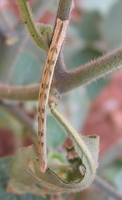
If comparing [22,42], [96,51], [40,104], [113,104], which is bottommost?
[40,104]

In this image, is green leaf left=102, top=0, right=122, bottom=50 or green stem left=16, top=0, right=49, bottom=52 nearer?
green stem left=16, top=0, right=49, bottom=52

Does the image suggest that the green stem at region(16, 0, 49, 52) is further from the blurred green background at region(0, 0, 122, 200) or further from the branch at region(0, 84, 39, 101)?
the blurred green background at region(0, 0, 122, 200)

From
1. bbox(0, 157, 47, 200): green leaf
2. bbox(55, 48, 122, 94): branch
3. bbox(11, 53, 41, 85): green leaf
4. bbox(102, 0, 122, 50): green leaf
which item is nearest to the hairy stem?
bbox(55, 48, 122, 94): branch

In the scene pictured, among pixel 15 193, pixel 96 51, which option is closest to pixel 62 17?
pixel 15 193

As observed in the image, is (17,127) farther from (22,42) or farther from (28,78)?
(22,42)

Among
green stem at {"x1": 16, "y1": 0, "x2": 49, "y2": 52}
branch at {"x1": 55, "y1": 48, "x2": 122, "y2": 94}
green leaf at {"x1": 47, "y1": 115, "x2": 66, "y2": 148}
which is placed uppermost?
green leaf at {"x1": 47, "y1": 115, "x2": 66, "y2": 148}

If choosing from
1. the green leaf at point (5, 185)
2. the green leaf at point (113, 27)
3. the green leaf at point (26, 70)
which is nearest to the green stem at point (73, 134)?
the green leaf at point (5, 185)

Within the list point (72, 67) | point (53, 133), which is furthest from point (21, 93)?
point (72, 67)
